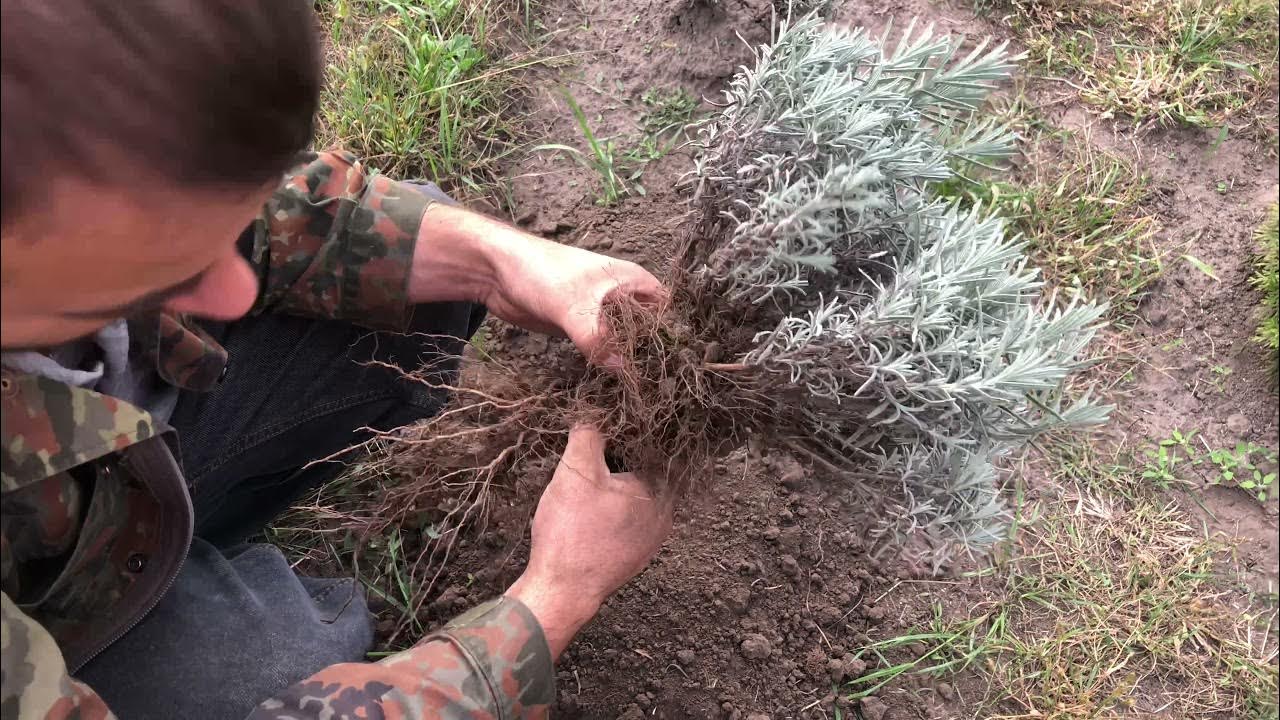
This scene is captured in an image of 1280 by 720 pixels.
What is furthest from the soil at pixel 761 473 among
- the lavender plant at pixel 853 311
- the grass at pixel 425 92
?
the lavender plant at pixel 853 311

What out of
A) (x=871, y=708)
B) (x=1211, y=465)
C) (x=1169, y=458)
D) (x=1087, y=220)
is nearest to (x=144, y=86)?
(x=871, y=708)

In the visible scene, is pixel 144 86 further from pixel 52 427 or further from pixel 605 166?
pixel 605 166

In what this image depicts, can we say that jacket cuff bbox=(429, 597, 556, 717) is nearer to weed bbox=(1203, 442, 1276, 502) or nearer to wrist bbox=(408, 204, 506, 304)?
wrist bbox=(408, 204, 506, 304)

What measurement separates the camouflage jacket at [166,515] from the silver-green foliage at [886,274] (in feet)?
2.32

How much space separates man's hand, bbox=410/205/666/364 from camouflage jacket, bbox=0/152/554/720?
6cm

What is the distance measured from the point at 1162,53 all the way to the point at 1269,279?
77 centimetres

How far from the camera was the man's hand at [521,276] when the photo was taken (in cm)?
162

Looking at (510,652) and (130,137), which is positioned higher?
(130,137)

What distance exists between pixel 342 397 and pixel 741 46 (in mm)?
1519

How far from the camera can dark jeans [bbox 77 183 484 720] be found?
1471mm

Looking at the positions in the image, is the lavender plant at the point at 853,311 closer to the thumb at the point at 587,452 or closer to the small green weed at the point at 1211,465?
the thumb at the point at 587,452

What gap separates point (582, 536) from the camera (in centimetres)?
158

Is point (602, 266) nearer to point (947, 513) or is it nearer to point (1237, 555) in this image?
point (947, 513)

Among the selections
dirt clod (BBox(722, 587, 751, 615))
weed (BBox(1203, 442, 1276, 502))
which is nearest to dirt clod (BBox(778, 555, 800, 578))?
dirt clod (BBox(722, 587, 751, 615))
